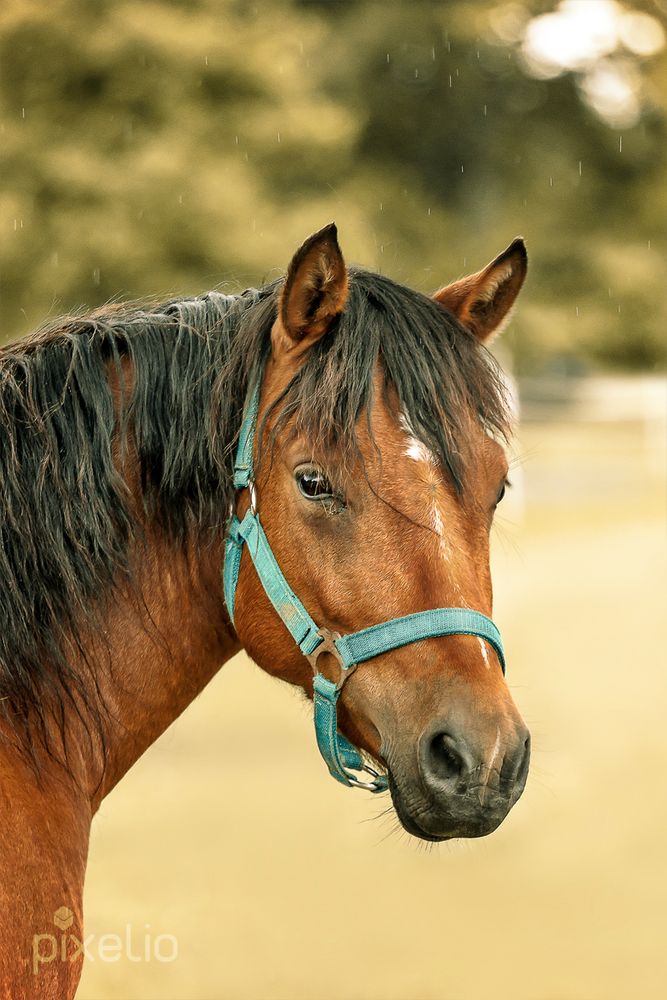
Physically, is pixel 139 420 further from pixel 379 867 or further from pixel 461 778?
pixel 379 867

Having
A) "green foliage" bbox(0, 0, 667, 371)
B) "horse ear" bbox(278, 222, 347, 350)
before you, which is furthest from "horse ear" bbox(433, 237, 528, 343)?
"green foliage" bbox(0, 0, 667, 371)

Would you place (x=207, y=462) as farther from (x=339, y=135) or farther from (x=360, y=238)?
Answer: (x=339, y=135)

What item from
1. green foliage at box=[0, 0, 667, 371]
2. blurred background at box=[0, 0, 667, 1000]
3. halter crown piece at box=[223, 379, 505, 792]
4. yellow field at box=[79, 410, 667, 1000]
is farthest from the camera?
green foliage at box=[0, 0, 667, 371]

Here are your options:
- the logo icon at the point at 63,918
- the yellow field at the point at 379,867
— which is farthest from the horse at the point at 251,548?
the yellow field at the point at 379,867

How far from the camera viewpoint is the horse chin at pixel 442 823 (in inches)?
77.1

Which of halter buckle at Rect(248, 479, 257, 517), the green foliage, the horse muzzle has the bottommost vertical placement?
the green foliage

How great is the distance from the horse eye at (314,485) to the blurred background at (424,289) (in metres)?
0.86

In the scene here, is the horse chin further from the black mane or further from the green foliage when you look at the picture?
the green foliage

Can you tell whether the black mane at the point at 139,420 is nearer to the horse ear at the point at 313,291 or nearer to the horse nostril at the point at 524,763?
the horse ear at the point at 313,291

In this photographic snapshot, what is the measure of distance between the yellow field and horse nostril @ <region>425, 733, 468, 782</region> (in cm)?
52

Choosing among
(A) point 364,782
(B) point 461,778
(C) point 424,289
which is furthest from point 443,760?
(C) point 424,289

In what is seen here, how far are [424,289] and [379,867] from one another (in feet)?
32.5

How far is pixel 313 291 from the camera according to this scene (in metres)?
2.24

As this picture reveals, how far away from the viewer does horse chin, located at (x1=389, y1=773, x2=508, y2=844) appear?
1.96 metres
